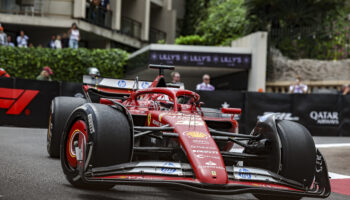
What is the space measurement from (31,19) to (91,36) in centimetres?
407

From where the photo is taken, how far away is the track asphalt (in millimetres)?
5199

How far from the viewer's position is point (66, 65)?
2356 cm

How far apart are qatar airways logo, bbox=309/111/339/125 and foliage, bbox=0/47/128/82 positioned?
11453 mm

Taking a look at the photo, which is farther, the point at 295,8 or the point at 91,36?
the point at 91,36

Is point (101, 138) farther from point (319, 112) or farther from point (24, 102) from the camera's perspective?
point (319, 112)

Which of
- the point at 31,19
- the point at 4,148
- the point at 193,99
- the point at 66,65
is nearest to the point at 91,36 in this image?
the point at 31,19

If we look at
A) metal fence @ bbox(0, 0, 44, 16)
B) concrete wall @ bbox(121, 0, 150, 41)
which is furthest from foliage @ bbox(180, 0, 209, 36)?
metal fence @ bbox(0, 0, 44, 16)

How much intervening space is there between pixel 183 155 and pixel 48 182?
1.58 meters

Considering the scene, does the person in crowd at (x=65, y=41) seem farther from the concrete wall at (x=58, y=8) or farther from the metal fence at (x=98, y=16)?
the metal fence at (x=98, y=16)

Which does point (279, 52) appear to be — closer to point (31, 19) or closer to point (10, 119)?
point (31, 19)

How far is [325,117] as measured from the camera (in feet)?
51.3

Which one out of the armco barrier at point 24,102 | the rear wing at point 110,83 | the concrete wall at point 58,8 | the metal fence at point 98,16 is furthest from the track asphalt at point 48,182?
the metal fence at point 98,16

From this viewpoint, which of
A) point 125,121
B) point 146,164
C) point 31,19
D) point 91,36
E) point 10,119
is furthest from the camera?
point 91,36

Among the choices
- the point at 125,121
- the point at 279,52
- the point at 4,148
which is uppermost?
the point at 279,52
